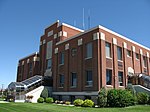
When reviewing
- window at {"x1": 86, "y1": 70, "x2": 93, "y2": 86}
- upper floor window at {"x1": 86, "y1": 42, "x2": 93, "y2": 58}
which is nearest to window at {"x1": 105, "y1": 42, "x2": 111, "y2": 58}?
upper floor window at {"x1": 86, "y1": 42, "x2": 93, "y2": 58}

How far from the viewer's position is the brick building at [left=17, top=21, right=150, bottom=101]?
27656 mm

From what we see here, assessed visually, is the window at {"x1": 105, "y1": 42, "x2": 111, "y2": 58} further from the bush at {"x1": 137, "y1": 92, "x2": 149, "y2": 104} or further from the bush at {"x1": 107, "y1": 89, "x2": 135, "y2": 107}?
the bush at {"x1": 137, "y1": 92, "x2": 149, "y2": 104}

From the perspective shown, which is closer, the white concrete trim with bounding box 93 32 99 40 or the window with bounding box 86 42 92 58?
the white concrete trim with bounding box 93 32 99 40

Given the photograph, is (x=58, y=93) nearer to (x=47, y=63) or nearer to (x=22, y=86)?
(x=22, y=86)

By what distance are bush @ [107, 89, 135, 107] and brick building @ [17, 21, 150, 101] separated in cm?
339

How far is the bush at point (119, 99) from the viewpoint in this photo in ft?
72.4

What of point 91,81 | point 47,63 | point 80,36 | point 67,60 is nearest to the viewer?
point 91,81

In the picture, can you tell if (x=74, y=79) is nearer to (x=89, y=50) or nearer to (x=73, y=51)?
(x=73, y=51)

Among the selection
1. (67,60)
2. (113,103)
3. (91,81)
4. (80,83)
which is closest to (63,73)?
(67,60)

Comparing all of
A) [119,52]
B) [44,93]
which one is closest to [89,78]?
[119,52]

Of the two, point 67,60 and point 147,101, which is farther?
point 67,60

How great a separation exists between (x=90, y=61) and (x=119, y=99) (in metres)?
8.25

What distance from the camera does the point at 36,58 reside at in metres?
47.8

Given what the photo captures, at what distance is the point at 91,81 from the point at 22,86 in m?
14.5
